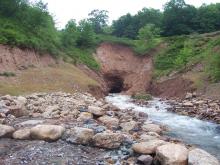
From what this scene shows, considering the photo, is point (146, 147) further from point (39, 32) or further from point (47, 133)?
point (39, 32)

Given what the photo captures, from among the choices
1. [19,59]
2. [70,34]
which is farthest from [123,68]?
[19,59]

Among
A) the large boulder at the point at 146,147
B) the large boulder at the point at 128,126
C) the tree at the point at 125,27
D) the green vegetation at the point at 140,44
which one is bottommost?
the large boulder at the point at 128,126

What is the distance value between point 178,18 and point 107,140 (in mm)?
58088

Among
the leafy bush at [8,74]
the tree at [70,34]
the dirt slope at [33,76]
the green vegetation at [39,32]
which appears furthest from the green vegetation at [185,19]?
the leafy bush at [8,74]

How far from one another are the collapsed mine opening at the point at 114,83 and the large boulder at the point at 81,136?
39694 millimetres

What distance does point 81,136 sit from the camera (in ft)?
43.0

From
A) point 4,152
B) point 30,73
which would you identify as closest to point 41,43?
point 30,73

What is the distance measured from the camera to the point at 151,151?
1211cm

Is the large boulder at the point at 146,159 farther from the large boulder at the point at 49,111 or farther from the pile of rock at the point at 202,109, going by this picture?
the pile of rock at the point at 202,109

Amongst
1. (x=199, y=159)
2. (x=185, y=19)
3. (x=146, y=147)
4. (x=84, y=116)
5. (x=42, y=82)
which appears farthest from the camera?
(x=185, y=19)

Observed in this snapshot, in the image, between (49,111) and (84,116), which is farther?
(49,111)

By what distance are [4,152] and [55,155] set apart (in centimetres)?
172

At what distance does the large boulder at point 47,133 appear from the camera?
12.9 m

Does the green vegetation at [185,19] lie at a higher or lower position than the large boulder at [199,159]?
higher
